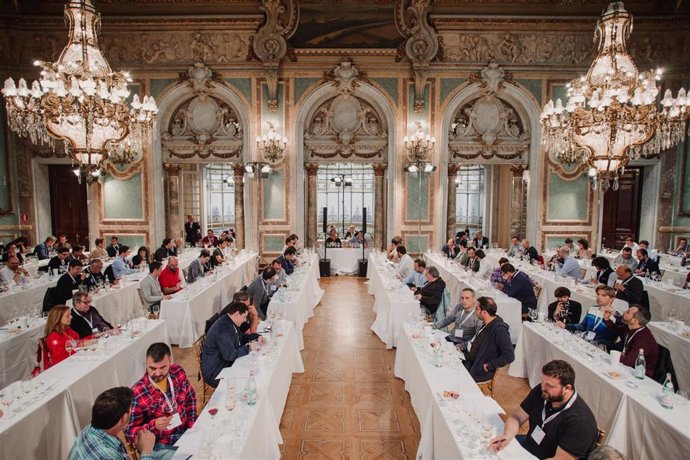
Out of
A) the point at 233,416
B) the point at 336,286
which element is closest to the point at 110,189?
the point at 336,286

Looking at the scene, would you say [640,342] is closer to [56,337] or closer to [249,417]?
[249,417]

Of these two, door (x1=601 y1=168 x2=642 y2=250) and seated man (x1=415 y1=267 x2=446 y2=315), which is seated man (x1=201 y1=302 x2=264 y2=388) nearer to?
seated man (x1=415 y1=267 x2=446 y2=315)

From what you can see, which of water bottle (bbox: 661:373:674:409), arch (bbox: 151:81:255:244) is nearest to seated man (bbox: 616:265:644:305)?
water bottle (bbox: 661:373:674:409)

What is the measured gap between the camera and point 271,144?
40.1 feet

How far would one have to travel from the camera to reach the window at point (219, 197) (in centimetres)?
1903

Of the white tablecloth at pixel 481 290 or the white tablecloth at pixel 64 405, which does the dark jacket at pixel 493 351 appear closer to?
the white tablecloth at pixel 481 290

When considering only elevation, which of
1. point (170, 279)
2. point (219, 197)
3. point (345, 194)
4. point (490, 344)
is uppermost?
point (345, 194)

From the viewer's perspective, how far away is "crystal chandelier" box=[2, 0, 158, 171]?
607cm

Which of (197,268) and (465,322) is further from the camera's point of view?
(197,268)

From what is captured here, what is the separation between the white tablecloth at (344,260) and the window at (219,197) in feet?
25.6

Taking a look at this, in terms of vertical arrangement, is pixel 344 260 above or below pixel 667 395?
below

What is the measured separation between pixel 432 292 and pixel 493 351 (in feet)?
7.47

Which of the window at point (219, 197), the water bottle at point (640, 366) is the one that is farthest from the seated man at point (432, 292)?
the window at point (219, 197)

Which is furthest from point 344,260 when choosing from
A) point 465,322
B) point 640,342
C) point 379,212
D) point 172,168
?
point 640,342
